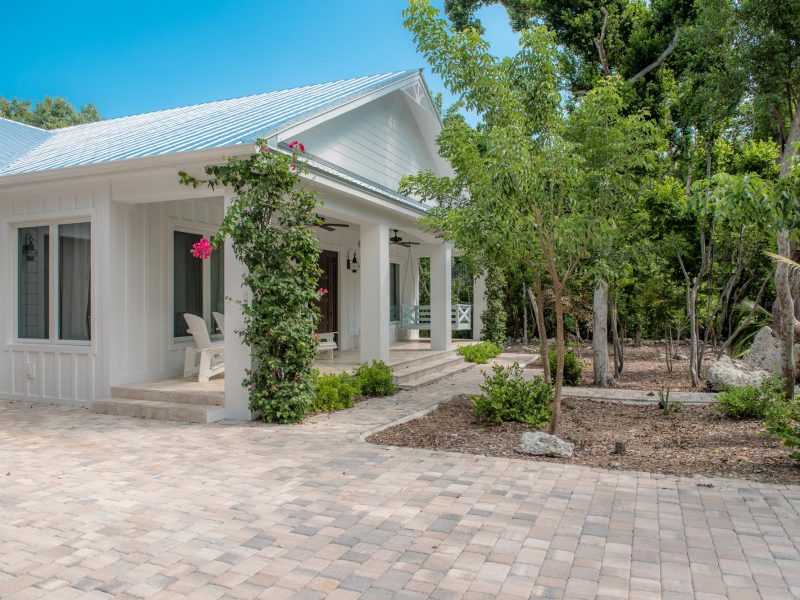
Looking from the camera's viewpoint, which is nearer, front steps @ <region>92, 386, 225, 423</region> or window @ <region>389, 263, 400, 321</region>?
front steps @ <region>92, 386, 225, 423</region>

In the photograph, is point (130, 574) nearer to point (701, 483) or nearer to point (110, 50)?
point (701, 483)

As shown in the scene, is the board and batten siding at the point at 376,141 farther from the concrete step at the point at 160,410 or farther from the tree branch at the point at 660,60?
the tree branch at the point at 660,60

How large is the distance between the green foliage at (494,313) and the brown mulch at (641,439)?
8.67 metres

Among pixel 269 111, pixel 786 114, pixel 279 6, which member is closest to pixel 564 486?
pixel 269 111

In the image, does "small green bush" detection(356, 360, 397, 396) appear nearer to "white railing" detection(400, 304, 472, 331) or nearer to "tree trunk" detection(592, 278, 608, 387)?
"tree trunk" detection(592, 278, 608, 387)

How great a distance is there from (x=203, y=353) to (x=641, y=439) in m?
5.65

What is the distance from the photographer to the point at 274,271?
6.71m

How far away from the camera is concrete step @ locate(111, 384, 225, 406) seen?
7.18 metres

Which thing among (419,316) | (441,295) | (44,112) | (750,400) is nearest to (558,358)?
(750,400)

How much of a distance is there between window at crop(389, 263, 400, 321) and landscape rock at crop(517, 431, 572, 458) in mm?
9899

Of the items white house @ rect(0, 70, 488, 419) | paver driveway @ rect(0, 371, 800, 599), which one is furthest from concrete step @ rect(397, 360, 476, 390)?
paver driveway @ rect(0, 371, 800, 599)

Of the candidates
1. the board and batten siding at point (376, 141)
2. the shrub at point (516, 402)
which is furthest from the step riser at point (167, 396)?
the board and batten siding at point (376, 141)

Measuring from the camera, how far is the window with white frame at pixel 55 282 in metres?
8.00

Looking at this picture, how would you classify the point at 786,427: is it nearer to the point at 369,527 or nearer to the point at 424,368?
the point at 369,527
